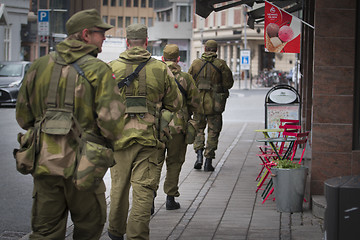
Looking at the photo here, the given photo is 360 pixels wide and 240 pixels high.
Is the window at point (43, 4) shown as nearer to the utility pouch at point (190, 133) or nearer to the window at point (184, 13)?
the window at point (184, 13)

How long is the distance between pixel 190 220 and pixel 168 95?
5.36 feet

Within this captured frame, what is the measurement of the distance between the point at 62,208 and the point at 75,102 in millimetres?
669

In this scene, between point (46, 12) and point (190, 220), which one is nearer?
point (190, 220)

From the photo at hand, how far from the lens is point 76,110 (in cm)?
458

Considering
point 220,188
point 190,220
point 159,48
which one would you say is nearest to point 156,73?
point 190,220

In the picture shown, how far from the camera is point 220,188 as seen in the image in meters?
9.44

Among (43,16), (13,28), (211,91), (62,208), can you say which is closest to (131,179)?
(62,208)

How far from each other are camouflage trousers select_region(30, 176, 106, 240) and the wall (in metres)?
3.60

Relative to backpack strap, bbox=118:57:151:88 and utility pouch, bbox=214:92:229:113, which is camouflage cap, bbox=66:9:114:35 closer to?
backpack strap, bbox=118:57:151:88

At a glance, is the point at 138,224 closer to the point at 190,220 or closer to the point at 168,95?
the point at 168,95

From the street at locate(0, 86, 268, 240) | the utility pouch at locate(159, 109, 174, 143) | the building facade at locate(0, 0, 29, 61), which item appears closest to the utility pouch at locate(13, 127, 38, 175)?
the utility pouch at locate(159, 109, 174, 143)

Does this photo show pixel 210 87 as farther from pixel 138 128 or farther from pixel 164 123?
pixel 138 128

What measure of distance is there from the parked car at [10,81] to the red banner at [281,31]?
1762 cm

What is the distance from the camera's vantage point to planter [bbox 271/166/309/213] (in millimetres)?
7664
